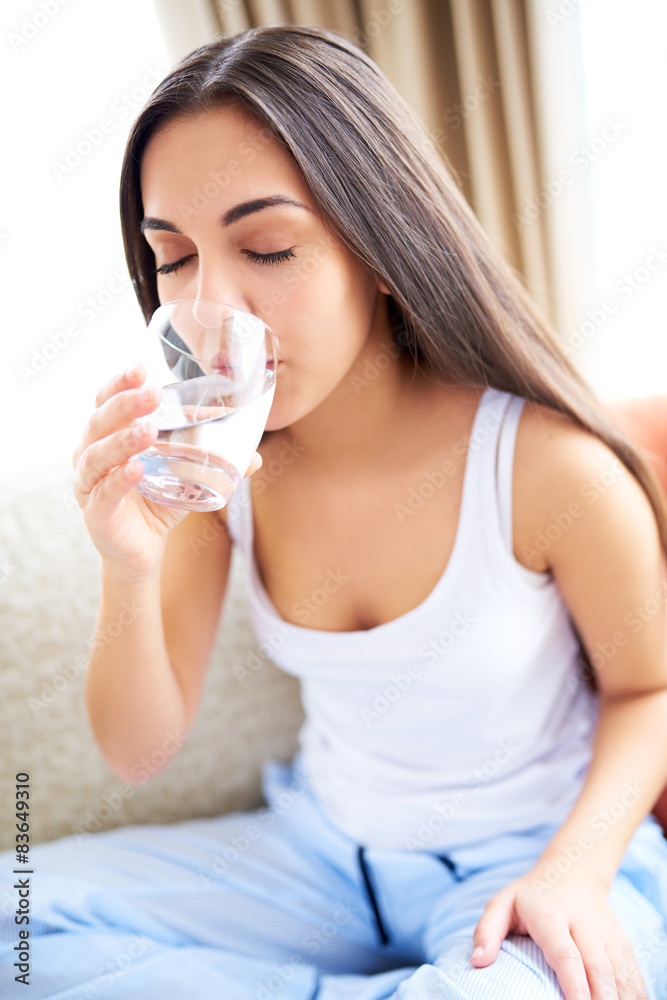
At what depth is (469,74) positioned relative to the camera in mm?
1536

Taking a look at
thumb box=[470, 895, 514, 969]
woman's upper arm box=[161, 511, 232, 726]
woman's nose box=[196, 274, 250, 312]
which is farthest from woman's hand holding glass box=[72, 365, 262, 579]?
thumb box=[470, 895, 514, 969]

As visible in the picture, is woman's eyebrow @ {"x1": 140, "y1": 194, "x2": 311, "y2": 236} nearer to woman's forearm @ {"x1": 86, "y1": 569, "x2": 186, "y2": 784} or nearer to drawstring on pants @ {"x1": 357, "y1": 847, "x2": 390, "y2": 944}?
woman's forearm @ {"x1": 86, "y1": 569, "x2": 186, "y2": 784}

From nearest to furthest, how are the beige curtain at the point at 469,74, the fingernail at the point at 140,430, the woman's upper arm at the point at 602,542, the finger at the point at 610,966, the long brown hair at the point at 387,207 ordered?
the fingernail at the point at 140,430 → the finger at the point at 610,966 → the long brown hair at the point at 387,207 → the woman's upper arm at the point at 602,542 → the beige curtain at the point at 469,74

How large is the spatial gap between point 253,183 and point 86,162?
3.54 feet

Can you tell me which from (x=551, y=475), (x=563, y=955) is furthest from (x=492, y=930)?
(x=551, y=475)

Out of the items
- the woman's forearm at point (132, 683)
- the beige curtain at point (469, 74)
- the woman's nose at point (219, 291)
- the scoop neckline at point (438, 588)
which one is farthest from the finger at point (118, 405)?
the beige curtain at point (469, 74)

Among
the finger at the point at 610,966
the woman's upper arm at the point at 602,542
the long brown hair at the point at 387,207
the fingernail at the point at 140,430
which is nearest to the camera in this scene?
the fingernail at the point at 140,430

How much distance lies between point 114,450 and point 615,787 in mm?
687

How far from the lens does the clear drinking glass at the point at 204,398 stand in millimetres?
622

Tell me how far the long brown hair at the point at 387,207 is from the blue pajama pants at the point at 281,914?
0.49 meters

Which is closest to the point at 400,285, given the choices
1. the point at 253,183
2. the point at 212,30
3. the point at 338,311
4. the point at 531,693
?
the point at 338,311

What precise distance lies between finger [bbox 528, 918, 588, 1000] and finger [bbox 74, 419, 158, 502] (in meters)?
0.60

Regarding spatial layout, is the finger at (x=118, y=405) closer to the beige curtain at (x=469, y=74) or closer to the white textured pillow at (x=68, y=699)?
the white textured pillow at (x=68, y=699)

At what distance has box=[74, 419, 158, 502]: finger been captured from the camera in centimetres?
59
